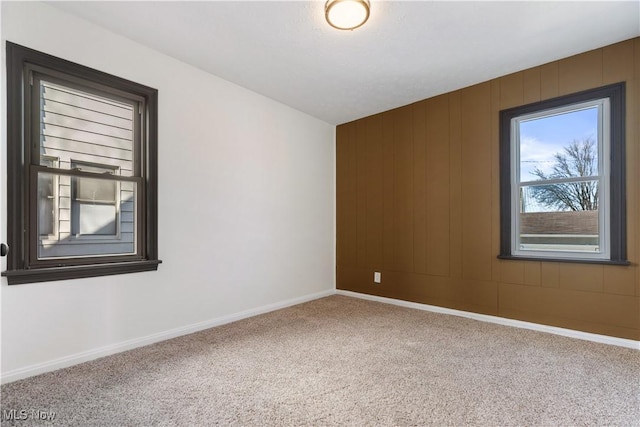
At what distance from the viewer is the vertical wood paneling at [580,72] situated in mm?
2738

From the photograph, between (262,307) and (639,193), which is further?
(262,307)

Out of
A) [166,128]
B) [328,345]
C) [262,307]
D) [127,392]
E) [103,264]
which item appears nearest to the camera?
[127,392]

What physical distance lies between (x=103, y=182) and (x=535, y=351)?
12.0 ft

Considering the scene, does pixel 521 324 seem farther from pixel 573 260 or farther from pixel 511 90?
pixel 511 90

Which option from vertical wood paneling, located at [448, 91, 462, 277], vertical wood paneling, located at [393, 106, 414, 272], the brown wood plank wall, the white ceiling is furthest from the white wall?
vertical wood paneling, located at [448, 91, 462, 277]

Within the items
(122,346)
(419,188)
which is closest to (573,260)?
(419,188)

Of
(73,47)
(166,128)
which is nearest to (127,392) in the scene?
(166,128)

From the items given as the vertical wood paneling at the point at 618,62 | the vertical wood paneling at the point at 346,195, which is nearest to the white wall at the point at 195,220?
the vertical wood paneling at the point at 346,195

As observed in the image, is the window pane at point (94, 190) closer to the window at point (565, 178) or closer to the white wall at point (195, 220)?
the white wall at point (195, 220)

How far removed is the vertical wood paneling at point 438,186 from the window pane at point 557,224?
2.43ft

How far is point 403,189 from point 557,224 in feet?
5.23

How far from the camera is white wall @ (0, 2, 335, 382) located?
84.1 inches

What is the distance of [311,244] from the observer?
14.2 feet

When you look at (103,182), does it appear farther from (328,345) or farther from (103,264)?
(328,345)
